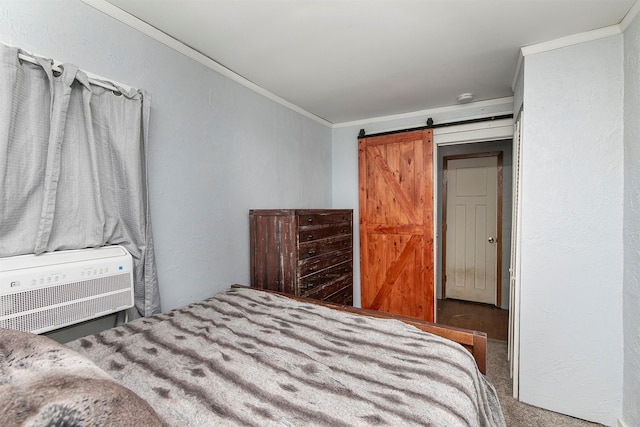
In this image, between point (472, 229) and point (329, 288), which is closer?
point (329, 288)

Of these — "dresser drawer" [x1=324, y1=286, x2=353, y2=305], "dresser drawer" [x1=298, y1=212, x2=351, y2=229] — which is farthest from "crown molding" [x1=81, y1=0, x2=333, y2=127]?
"dresser drawer" [x1=324, y1=286, x2=353, y2=305]

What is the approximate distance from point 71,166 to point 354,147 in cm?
281

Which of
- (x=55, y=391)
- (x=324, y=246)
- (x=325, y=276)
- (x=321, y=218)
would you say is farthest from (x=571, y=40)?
(x=55, y=391)

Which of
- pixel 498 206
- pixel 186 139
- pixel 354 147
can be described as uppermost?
pixel 354 147

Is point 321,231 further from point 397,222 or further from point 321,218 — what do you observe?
point 397,222

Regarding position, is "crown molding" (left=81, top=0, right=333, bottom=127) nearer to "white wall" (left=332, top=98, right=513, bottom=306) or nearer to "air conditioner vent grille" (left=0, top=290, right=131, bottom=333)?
"white wall" (left=332, top=98, right=513, bottom=306)

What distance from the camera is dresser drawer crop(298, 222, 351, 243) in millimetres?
2205

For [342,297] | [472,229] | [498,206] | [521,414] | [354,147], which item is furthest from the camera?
[472,229]

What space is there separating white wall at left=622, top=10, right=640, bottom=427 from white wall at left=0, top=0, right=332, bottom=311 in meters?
2.43

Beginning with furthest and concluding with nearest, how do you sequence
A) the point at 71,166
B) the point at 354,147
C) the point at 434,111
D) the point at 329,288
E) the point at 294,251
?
the point at 354,147 → the point at 434,111 → the point at 329,288 → the point at 294,251 → the point at 71,166

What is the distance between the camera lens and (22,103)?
1.13 meters

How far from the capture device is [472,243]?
4.06m

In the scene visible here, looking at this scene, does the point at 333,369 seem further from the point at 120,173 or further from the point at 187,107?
the point at 187,107

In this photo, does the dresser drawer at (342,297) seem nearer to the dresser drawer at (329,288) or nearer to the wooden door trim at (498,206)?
the dresser drawer at (329,288)
